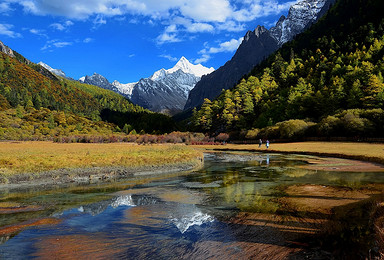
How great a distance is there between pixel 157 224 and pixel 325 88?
99044 millimetres

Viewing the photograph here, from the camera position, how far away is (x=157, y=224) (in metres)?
11.1

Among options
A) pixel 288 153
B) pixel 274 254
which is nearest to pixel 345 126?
pixel 288 153

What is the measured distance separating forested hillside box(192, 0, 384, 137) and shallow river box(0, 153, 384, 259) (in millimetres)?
56528

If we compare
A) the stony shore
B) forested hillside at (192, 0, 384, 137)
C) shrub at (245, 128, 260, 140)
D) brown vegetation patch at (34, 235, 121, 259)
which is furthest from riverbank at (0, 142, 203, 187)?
shrub at (245, 128, 260, 140)

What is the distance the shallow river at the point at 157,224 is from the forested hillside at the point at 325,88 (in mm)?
56528

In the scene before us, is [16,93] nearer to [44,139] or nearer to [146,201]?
[44,139]

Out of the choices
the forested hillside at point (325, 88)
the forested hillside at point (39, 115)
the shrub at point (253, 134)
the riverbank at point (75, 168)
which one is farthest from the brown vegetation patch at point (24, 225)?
the forested hillside at point (39, 115)

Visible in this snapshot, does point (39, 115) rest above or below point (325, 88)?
below

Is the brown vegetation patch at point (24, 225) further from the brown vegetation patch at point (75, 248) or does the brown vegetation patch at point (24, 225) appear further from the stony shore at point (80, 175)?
the stony shore at point (80, 175)

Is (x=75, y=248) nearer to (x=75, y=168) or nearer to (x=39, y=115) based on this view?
(x=75, y=168)

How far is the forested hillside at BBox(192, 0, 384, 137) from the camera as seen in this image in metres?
70.6

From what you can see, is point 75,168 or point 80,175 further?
point 75,168

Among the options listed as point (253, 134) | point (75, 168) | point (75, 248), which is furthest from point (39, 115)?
point (75, 248)

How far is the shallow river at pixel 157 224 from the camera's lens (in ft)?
26.7
